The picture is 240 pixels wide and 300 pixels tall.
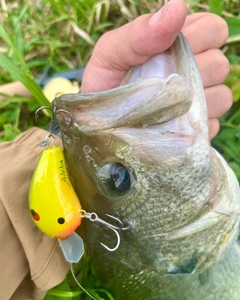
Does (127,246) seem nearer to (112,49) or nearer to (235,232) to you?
(235,232)

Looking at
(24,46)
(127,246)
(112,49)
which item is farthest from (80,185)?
(24,46)

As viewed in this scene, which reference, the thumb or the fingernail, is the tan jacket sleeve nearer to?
the thumb

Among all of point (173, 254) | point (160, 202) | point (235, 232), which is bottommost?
point (235, 232)

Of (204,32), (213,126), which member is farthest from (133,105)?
(213,126)

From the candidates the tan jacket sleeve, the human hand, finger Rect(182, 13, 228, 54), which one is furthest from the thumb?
the tan jacket sleeve

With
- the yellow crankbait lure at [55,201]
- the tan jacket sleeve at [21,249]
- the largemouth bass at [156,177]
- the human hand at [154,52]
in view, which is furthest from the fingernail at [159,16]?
the tan jacket sleeve at [21,249]

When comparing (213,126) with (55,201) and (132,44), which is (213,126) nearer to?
(132,44)
